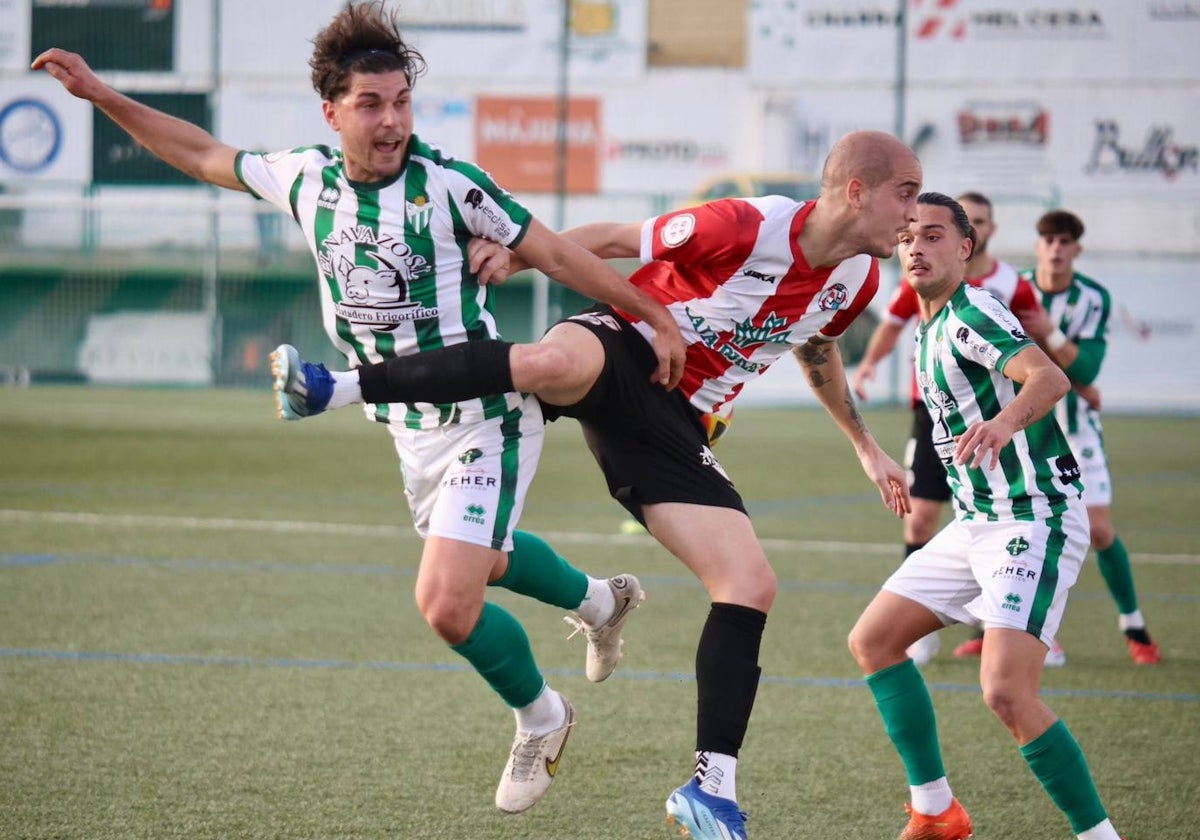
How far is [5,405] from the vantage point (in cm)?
1945

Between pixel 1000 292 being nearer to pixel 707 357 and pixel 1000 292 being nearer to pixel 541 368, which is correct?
pixel 707 357

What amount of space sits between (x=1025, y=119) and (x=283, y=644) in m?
21.7

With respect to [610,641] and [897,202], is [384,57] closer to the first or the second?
[897,202]

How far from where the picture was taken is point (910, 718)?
4.29 metres

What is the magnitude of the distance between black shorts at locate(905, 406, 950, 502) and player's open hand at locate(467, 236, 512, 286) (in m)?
3.02

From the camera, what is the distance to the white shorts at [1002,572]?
4.08 meters

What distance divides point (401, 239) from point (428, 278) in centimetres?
15

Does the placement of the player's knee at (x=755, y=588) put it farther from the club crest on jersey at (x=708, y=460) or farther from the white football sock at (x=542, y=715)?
the white football sock at (x=542, y=715)

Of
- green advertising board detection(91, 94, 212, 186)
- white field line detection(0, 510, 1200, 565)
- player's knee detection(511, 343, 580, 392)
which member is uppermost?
green advertising board detection(91, 94, 212, 186)

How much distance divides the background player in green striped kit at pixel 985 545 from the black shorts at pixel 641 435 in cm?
60

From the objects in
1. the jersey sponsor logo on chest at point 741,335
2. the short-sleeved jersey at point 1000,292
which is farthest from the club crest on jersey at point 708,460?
the short-sleeved jersey at point 1000,292

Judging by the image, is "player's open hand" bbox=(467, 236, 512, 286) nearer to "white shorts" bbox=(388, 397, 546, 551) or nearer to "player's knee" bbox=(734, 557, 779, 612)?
"white shorts" bbox=(388, 397, 546, 551)

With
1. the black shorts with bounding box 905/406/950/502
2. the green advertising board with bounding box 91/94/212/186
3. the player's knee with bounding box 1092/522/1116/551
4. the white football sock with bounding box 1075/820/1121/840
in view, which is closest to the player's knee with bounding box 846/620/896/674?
the white football sock with bounding box 1075/820/1121/840

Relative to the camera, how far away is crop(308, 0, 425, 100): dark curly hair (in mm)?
4262
